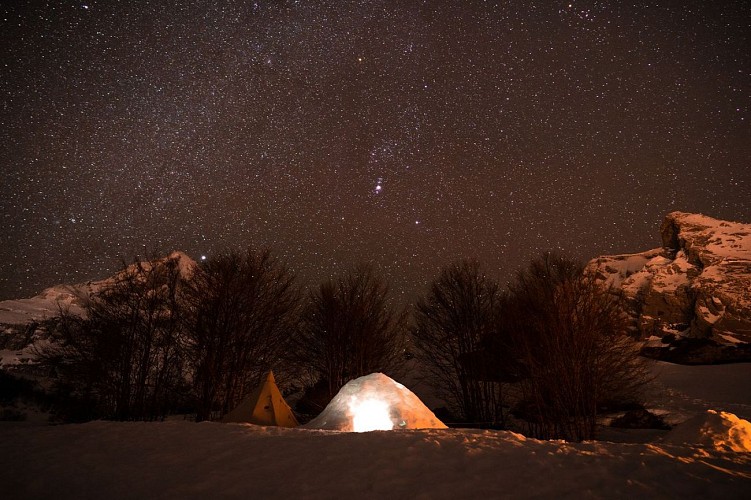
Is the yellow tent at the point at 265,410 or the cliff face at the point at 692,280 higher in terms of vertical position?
the cliff face at the point at 692,280

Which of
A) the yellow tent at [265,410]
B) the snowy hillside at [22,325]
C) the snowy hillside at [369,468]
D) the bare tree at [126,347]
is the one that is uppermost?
the snowy hillside at [22,325]

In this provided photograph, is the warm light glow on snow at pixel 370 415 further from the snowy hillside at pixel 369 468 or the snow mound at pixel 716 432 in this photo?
the snow mound at pixel 716 432

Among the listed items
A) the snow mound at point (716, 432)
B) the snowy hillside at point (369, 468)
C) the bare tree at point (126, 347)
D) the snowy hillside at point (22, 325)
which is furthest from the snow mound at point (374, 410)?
the snowy hillside at point (22, 325)

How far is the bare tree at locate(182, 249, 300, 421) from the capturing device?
20.1 meters

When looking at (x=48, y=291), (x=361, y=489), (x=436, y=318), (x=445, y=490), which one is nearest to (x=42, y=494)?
(x=361, y=489)

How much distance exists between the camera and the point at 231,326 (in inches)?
810

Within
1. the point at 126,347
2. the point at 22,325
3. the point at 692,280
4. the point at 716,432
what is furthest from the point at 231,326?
the point at 22,325

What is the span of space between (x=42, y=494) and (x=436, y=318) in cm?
2241

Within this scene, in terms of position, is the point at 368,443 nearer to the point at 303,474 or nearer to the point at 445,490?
the point at 303,474

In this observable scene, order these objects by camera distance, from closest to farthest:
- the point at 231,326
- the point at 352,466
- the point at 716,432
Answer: the point at 352,466 → the point at 716,432 → the point at 231,326

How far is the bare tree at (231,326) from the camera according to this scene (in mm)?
20109

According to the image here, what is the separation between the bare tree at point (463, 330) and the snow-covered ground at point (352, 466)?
53.2 ft

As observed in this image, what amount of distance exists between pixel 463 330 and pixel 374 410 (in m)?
14.3

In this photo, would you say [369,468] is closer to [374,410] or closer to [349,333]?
[374,410]
